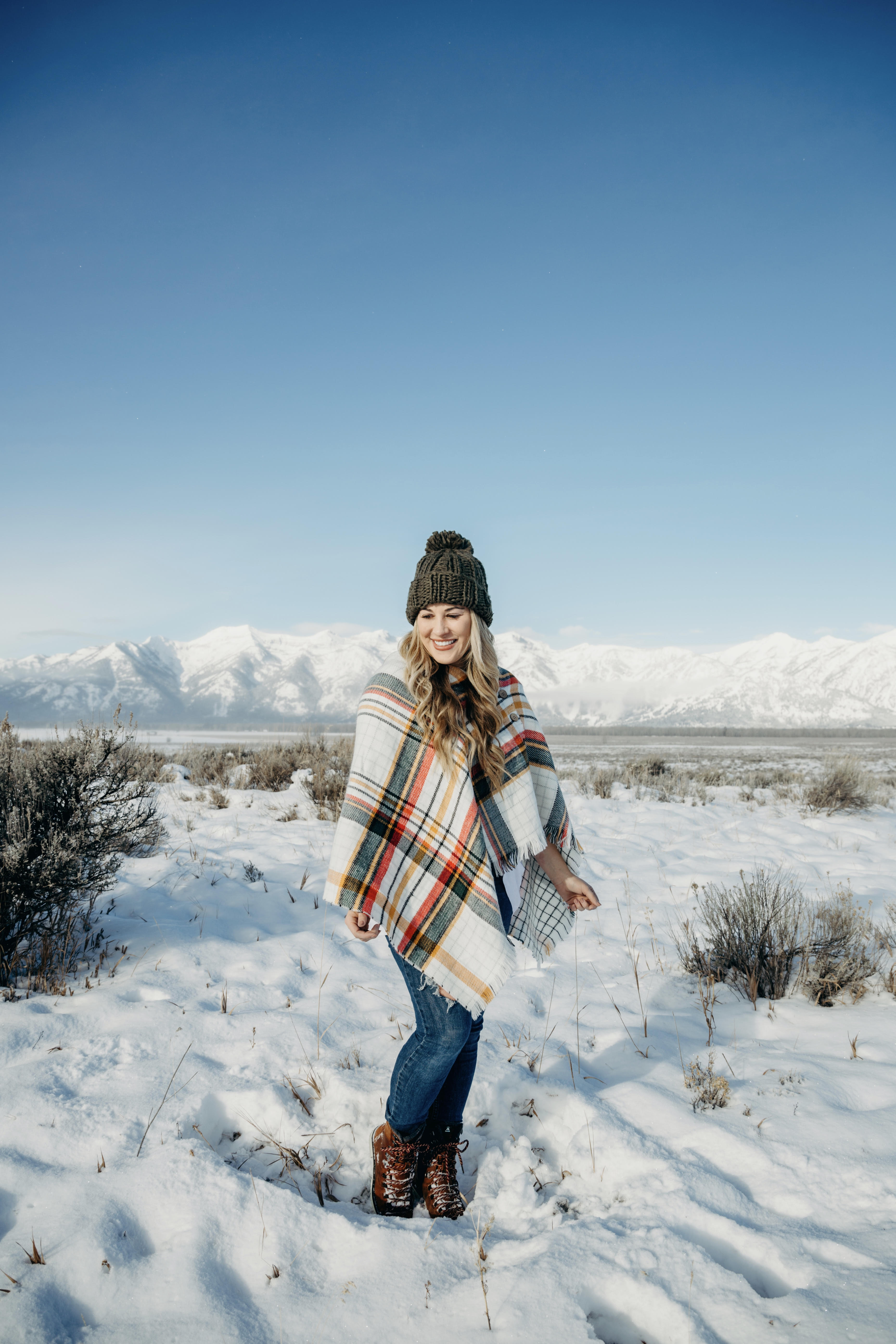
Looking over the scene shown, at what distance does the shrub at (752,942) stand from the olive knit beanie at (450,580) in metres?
2.24

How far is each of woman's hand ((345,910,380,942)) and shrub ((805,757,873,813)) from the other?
28.9 ft

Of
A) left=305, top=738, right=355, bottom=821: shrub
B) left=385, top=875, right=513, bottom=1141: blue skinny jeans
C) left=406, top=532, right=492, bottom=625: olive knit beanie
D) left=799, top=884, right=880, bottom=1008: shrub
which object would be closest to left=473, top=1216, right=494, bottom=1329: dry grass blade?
left=385, top=875, right=513, bottom=1141: blue skinny jeans

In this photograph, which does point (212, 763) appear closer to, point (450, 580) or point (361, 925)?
point (361, 925)

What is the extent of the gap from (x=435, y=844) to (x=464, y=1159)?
133 cm

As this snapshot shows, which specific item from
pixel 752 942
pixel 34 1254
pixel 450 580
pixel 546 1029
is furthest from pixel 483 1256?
pixel 752 942

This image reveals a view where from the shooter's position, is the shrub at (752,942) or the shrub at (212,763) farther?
the shrub at (212,763)

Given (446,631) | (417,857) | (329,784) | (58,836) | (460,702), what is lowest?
(329,784)

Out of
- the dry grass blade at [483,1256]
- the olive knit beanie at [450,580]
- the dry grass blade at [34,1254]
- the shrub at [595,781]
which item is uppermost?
the olive knit beanie at [450,580]

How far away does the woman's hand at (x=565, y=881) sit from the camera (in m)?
2.27

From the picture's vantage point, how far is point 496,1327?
1532 millimetres

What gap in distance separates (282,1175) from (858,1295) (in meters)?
1.71

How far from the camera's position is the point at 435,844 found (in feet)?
6.61

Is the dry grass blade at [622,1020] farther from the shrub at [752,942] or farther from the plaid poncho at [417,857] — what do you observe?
the plaid poncho at [417,857]

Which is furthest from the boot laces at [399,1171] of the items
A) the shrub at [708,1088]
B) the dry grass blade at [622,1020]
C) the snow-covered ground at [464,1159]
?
the dry grass blade at [622,1020]
